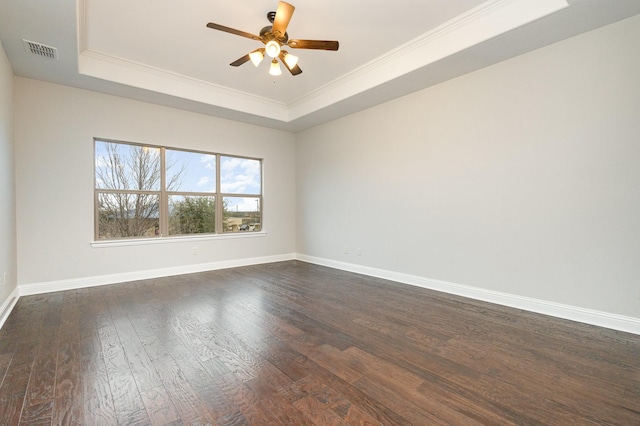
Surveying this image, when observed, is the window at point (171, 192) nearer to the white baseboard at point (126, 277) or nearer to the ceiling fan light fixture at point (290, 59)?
the white baseboard at point (126, 277)

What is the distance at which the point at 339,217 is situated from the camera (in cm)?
537

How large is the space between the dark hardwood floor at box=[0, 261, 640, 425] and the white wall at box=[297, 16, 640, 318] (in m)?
0.54

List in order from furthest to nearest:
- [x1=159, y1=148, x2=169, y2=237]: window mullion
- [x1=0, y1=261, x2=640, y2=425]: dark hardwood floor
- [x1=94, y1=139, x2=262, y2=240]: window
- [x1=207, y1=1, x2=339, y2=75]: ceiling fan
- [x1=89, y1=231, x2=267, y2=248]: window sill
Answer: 1. [x1=159, y1=148, x2=169, y2=237]: window mullion
2. [x1=94, y1=139, x2=262, y2=240]: window
3. [x1=89, y1=231, x2=267, y2=248]: window sill
4. [x1=207, y1=1, x2=339, y2=75]: ceiling fan
5. [x1=0, y1=261, x2=640, y2=425]: dark hardwood floor

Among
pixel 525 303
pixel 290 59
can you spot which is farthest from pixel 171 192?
pixel 525 303

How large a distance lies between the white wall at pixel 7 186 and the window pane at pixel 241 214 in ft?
8.93

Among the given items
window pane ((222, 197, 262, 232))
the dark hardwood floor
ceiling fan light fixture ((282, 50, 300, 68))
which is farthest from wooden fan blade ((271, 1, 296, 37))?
window pane ((222, 197, 262, 232))

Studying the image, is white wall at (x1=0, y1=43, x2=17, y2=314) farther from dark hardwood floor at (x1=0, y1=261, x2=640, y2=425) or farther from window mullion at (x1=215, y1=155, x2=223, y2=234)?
window mullion at (x1=215, y1=155, x2=223, y2=234)

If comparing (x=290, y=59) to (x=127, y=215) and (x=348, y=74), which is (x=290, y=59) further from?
(x=127, y=215)

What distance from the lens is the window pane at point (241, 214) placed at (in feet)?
18.1

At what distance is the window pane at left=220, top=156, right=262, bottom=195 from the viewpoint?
18.0 ft

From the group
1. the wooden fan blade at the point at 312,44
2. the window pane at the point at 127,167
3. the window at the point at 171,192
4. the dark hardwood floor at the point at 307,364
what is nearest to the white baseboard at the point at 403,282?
the dark hardwood floor at the point at 307,364

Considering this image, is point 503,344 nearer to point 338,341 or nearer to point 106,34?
point 338,341

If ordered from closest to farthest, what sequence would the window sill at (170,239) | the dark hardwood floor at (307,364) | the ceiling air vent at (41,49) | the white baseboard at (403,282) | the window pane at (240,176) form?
the dark hardwood floor at (307,364), the white baseboard at (403,282), the ceiling air vent at (41,49), the window sill at (170,239), the window pane at (240,176)

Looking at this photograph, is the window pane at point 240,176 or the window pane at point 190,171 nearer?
the window pane at point 190,171
